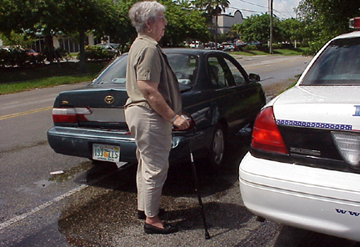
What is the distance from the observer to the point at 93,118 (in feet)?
14.2

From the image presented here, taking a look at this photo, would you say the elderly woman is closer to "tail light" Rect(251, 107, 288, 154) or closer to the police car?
"tail light" Rect(251, 107, 288, 154)

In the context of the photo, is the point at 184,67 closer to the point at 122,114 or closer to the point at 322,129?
the point at 122,114

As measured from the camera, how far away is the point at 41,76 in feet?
72.5

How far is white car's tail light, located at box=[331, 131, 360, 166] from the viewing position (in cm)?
241

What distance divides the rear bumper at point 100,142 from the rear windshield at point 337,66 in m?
1.32

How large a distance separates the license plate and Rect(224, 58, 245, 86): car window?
2.26 m

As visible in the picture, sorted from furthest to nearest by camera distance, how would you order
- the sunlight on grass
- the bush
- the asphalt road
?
the bush → the sunlight on grass → the asphalt road

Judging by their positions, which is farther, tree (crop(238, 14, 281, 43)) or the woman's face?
tree (crop(238, 14, 281, 43))

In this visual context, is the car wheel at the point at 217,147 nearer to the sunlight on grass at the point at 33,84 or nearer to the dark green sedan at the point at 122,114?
the dark green sedan at the point at 122,114

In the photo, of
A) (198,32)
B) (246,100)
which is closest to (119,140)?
(246,100)

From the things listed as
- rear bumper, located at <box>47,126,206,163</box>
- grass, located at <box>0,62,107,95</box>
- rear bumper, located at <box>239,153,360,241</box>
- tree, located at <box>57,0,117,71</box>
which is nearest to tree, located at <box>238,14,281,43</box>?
grass, located at <box>0,62,107,95</box>

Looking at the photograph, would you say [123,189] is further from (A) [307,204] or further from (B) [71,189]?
(A) [307,204]

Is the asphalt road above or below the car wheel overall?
below

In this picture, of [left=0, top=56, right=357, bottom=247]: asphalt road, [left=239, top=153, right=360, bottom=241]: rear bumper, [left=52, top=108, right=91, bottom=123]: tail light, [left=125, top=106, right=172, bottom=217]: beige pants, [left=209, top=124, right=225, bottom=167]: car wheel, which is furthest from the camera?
[left=209, top=124, right=225, bottom=167]: car wheel
